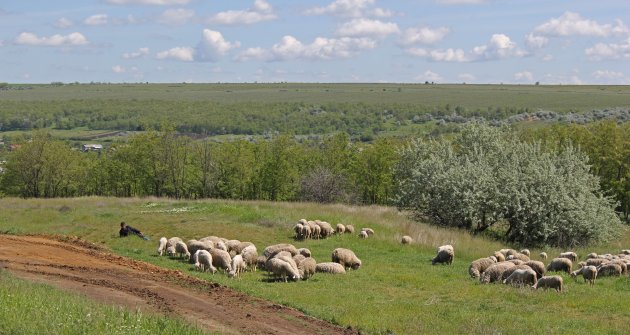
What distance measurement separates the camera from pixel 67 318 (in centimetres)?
1279

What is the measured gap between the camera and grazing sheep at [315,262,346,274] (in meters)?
→ 25.2

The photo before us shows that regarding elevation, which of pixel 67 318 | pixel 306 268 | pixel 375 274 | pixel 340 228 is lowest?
pixel 340 228

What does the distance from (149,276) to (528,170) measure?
28.0 m

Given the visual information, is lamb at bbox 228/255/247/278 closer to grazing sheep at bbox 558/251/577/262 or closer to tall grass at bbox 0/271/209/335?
tall grass at bbox 0/271/209/335

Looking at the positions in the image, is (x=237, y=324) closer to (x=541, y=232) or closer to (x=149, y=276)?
(x=149, y=276)

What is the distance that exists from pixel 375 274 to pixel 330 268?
170 cm

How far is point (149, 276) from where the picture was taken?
23000mm

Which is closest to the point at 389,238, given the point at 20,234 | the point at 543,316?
the point at 543,316

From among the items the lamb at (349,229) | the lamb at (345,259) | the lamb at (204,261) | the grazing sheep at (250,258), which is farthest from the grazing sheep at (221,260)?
the lamb at (349,229)

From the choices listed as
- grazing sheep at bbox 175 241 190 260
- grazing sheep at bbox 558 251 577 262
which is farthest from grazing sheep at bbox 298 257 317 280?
grazing sheep at bbox 558 251 577 262

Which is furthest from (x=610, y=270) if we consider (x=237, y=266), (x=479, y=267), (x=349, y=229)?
(x=349, y=229)

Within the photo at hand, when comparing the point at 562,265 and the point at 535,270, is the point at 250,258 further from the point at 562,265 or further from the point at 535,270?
the point at 562,265

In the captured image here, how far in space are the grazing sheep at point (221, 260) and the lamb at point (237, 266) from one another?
0.35 m

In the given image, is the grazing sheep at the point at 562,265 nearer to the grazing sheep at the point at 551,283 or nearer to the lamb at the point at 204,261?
the grazing sheep at the point at 551,283
